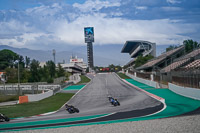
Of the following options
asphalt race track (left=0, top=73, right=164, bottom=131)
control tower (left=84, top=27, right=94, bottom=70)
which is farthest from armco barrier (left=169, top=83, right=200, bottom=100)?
control tower (left=84, top=27, right=94, bottom=70)

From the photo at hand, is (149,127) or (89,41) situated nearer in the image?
(149,127)

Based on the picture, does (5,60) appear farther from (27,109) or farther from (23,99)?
(27,109)

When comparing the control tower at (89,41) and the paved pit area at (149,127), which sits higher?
the control tower at (89,41)

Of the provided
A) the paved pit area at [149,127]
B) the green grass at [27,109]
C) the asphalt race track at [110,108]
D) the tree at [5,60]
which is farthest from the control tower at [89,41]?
the paved pit area at [149,127]

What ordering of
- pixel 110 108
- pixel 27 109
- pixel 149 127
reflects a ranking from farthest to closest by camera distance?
pixel 27 109 < pixel 110 108 < pixel 149 127

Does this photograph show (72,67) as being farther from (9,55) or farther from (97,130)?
(97,130)

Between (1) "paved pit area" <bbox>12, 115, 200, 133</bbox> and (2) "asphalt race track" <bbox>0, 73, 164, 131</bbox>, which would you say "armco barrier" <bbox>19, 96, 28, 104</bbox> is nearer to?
(2) "asphalt race track" <bbox>0, 73, 164, 131</bbox>

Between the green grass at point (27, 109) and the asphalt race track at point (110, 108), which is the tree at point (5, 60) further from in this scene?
the asphalt race track at point (110, 108)

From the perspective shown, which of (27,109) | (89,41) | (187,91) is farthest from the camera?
(89,41)

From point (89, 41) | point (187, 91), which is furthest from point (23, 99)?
point (89, 41)

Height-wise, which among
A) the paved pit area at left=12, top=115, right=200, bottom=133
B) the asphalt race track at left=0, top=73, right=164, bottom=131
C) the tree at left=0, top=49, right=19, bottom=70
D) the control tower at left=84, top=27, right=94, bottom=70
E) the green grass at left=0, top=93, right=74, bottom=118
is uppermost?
the control tower at left=84, top=27, right=94, bottom=70

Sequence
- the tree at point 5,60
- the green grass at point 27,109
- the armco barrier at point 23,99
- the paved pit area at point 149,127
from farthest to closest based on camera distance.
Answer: the tree at point 5,60 < the armco barrier at point 23,99 < the green grass at point 27,109 < the paved pit area at point 149,127

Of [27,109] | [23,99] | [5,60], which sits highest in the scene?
[5,60]

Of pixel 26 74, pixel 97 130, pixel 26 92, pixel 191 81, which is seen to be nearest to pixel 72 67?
pixel 26 74
